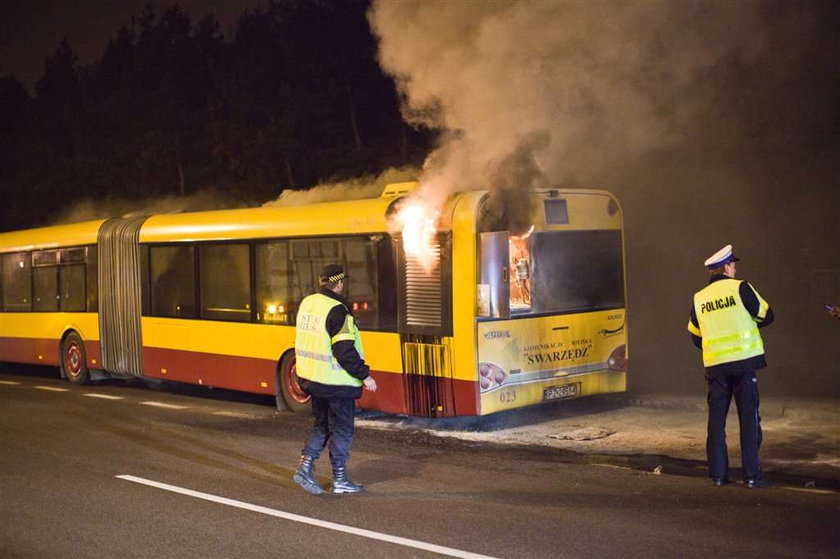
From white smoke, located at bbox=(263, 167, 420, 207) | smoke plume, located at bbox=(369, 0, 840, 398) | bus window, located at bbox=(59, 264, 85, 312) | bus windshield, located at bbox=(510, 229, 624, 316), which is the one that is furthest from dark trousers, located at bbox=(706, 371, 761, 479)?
bus window, located at bbox=(59, 264, 85, 312)

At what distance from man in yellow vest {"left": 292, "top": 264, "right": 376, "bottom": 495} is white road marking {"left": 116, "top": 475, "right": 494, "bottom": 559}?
557 mm

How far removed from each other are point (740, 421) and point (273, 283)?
260 inches

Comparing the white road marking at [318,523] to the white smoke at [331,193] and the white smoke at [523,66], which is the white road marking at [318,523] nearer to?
the white smoke at [523,66]

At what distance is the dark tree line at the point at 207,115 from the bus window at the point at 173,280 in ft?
54.1

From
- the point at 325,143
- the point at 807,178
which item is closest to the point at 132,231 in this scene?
the point at 807,178

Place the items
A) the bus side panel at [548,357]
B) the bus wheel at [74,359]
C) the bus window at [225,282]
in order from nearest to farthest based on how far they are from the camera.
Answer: the bus side panel at [548,357] → the bus window at [225,282] → the bus wheel at [74,359]

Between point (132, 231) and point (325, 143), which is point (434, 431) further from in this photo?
point (325, 143)

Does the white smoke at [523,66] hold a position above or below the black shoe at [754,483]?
above

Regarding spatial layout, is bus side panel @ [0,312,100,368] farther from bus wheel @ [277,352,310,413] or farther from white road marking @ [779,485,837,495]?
white road marking @ [779,485,837,495]

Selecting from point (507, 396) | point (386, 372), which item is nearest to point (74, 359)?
point (386, 372)

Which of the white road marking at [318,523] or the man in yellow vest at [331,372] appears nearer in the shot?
the white road marking at [318,523]

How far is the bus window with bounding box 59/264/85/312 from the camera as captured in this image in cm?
1672

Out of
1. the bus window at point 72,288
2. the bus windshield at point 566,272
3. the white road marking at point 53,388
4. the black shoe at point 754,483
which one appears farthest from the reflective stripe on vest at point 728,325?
the bus window at point 72,288

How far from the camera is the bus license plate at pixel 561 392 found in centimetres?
1123
